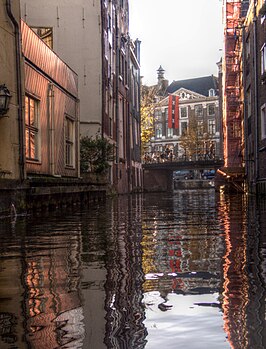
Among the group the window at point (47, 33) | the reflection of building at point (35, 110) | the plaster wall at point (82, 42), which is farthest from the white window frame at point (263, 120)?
the window at point (47, 33)

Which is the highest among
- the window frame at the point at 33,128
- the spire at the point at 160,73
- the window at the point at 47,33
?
the spire at the point at 160,73

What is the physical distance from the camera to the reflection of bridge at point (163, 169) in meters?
54.3

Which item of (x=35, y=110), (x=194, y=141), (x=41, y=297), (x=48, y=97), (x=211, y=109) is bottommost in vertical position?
(x=41, y=297)

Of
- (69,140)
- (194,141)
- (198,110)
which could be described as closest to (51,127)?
(69,140)

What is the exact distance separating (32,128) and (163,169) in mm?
46112

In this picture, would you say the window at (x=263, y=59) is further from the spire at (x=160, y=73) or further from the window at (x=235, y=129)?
the spire at (x=160, y=73)

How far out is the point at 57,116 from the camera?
49.9ft

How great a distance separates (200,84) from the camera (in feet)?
310

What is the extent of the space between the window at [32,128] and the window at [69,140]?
11.9ft

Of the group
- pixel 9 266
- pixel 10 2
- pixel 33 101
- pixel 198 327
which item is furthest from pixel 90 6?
pixel 198 327

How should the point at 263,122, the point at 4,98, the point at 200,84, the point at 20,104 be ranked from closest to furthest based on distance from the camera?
the point at 4,98
the point at 20,104
the point at 263,122
the point at 200,84

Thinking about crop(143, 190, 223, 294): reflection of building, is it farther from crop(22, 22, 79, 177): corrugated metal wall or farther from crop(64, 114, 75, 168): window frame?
crop(64, 114, 75, 168): window frame

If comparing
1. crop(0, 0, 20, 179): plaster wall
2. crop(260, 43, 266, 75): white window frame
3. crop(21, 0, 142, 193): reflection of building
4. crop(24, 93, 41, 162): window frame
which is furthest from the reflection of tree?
crop(0, 0, 20, 179): plaster wall

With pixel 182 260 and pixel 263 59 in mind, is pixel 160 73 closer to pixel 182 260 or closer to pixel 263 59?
pixel 263 59
